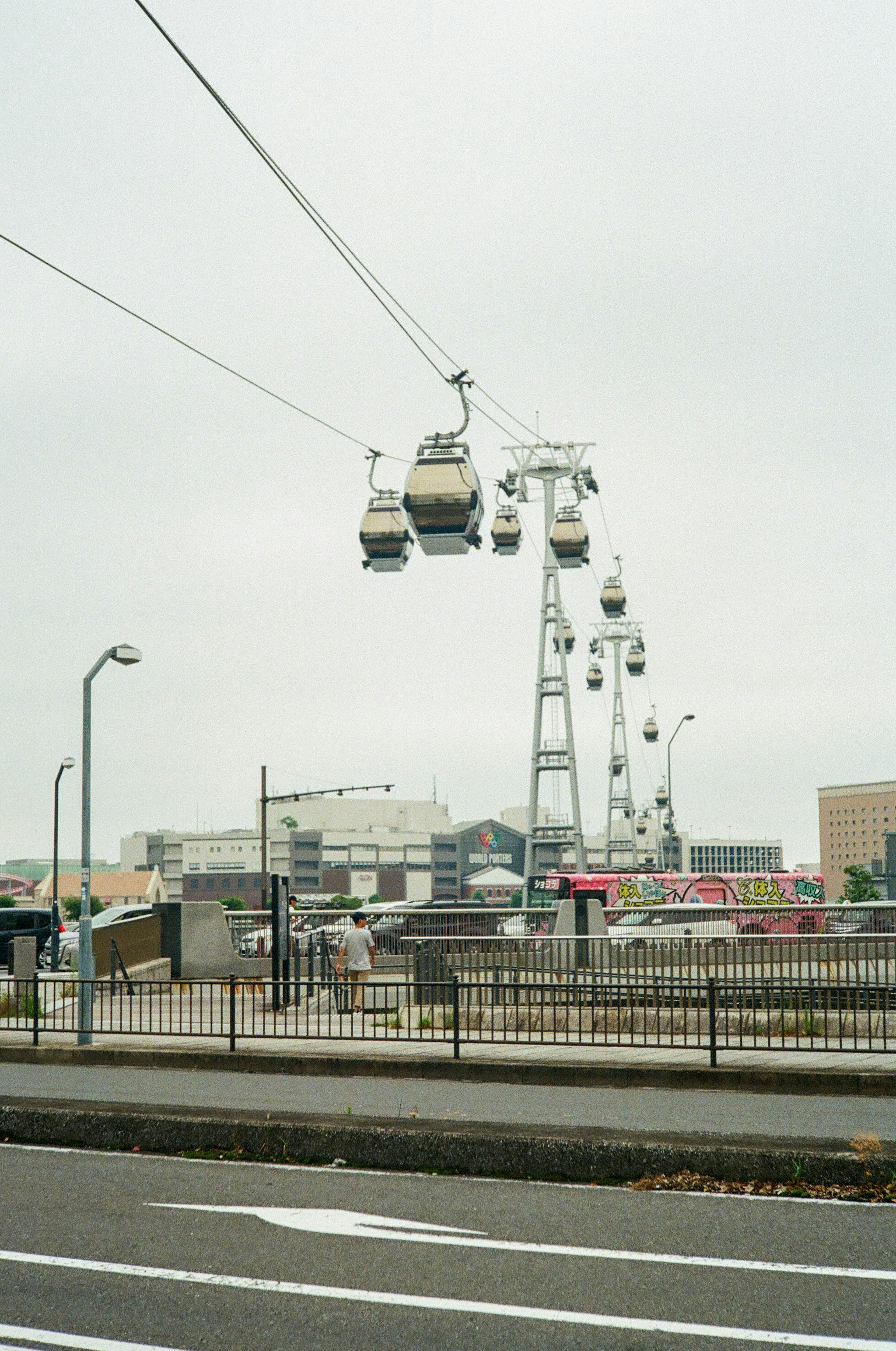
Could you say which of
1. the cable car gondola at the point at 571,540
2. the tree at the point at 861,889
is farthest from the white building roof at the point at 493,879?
the cable car gondola at the point at 571,540

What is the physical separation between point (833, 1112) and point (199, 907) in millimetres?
19169

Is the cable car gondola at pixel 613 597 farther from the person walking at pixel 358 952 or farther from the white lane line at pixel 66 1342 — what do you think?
the white lane line at pixel 66 1342

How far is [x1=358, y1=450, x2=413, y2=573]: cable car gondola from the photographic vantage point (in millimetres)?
17188

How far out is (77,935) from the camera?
36.6m

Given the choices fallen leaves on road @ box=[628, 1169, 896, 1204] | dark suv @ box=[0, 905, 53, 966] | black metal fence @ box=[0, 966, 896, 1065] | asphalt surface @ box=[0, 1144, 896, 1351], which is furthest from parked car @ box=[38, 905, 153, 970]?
fallen leaves on road @ box=[628, 1169, 896, 1204]

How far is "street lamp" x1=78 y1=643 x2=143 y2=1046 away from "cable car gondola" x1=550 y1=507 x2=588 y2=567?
8304mm

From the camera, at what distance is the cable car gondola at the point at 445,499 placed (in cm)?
1553

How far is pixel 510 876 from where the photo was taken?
106938mm

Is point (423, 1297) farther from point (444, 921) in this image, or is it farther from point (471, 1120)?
point (444, 921)

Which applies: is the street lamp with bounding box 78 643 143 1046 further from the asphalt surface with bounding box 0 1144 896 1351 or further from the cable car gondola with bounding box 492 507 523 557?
the asphalt surface with bounding box 0 1144 896 1351

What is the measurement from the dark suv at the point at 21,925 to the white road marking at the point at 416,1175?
30396 millimetres

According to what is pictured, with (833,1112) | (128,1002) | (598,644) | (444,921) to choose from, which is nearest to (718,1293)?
(833,1112)

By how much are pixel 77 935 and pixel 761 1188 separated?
3120cm

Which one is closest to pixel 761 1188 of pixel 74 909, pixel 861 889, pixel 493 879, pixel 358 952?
pixel 358 952
